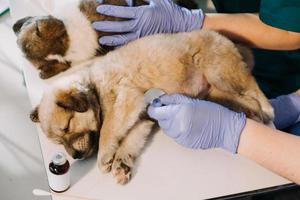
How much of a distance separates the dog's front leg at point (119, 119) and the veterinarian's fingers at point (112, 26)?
28 cm

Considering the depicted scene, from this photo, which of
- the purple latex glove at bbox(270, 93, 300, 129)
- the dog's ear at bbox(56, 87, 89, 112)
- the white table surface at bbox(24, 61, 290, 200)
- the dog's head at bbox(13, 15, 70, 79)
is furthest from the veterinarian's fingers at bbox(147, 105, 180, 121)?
the purple latex glove at bbox(270, 93, 300, 129)

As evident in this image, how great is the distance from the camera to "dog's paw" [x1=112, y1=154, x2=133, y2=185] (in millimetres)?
1191

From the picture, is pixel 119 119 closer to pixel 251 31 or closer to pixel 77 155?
pixel 77 155

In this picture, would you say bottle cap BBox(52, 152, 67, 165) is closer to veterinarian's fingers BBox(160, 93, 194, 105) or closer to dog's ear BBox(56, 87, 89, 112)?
dog's ear BBox(56, 87, 89, 112)

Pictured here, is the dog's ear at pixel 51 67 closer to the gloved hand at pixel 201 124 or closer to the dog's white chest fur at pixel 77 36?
the dog's white chest fur at pixel 77 36

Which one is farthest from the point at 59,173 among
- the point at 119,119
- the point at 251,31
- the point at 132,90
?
the point at 251,31

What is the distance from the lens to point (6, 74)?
1.83 m

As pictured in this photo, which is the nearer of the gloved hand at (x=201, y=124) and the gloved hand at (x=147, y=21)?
the gloved hand at (x=201, y=124)

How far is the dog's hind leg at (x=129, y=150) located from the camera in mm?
1200

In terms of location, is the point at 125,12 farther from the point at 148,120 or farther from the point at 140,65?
the point at 148,120

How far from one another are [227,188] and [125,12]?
29.9 inches

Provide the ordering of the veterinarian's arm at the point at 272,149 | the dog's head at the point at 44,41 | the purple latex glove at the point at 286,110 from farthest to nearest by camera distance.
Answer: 1. the purple latex glove at the point at 286,110
2. the dog's head at the point at 44,41
3. the veterinarian's arm at the point at 272,149

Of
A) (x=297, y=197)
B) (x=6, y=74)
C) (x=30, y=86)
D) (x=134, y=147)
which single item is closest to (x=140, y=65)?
(x=134, y=147)

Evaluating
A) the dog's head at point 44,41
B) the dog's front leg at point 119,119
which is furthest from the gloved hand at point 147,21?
the dog's front leg at point 119,119
